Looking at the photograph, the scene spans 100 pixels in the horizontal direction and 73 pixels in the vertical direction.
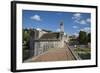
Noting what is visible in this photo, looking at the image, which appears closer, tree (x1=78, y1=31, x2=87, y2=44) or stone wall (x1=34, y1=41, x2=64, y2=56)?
stone wall (x1=34, y1=41, x2=64, y2=56)

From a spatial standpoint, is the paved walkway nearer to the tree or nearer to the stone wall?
the stone wall

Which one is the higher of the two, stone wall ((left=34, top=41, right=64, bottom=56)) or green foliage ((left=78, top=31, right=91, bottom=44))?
green foliage ((left=78, top=31, right=91, bottom=44))

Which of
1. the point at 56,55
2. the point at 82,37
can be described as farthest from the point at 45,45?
the point at 82,37

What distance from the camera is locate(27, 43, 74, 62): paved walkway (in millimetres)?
1759

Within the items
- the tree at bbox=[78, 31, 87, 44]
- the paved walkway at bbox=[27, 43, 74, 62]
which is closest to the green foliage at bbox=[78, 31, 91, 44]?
the tree at bbox=[78, 31, 87, 44]

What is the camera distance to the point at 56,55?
181 cm

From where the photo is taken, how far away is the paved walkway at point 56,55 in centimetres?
176

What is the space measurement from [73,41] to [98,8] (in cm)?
41

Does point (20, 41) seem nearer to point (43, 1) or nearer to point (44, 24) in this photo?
point (44, 24)

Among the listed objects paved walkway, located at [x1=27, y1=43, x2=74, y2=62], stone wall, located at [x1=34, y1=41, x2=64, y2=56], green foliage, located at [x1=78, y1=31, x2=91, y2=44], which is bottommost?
paved walkway, located at [x1=27, y1=43, x2=74, y2=62]

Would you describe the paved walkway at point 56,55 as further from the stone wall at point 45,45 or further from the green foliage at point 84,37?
the green foliage at point 84,37

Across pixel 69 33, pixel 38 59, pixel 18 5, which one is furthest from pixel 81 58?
pixel 18 5

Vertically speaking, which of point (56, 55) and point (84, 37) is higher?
point (84, 37)

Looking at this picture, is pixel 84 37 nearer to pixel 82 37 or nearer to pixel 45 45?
pixel 82 37
